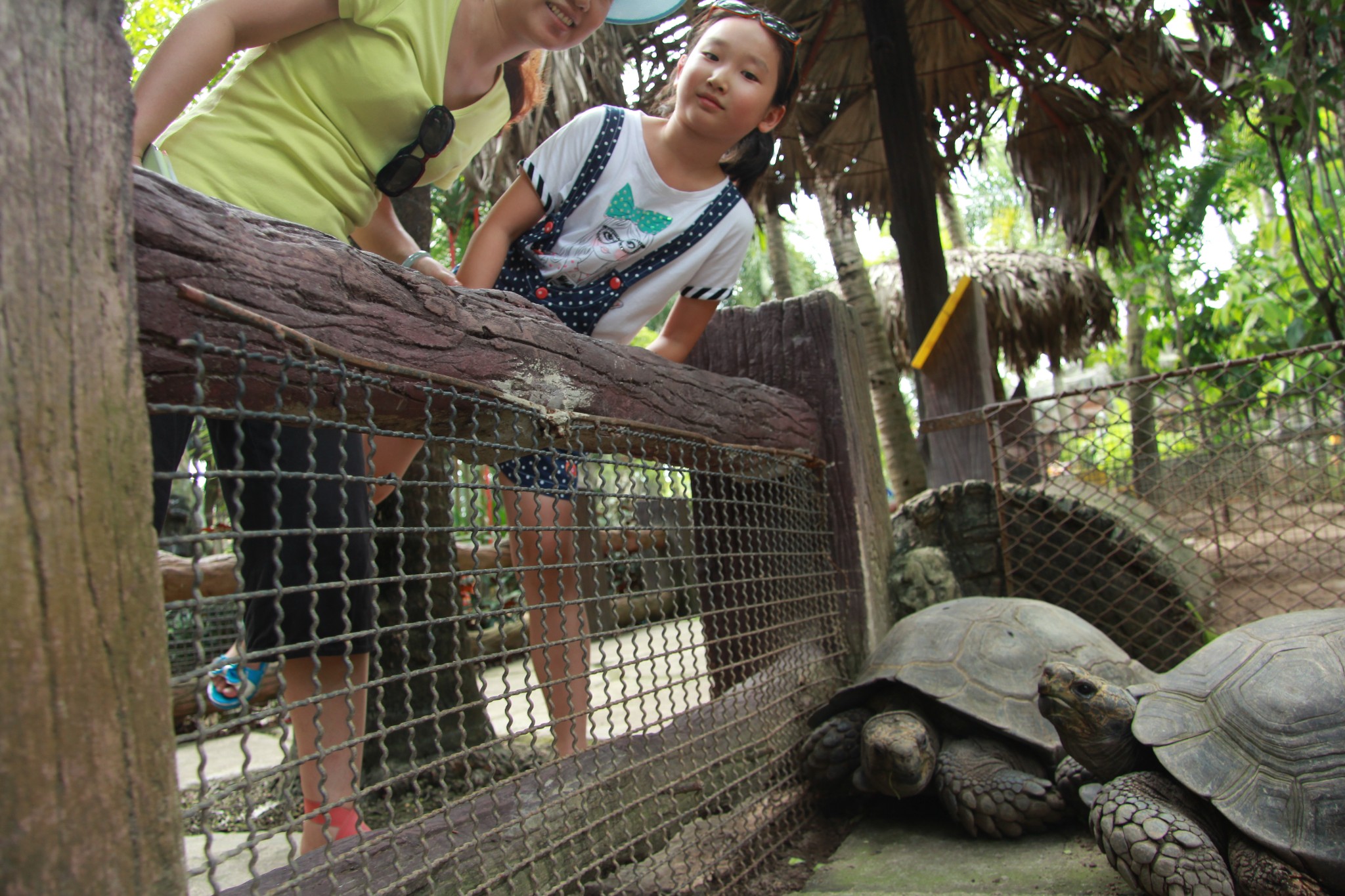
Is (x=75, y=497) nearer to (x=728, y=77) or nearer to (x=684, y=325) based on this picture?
(x=684, y=325)

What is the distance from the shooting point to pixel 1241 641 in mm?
1887

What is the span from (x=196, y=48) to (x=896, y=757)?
2.03 meters

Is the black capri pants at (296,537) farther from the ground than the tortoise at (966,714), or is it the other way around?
the black capri pants at (296,537)

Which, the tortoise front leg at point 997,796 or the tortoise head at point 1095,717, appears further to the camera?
the tortoise front leg at point 997,796

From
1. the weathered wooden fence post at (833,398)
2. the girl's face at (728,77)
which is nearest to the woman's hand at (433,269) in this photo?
the girl's face at (728,77)

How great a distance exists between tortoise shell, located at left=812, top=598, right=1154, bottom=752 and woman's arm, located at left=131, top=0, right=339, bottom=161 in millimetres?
2046

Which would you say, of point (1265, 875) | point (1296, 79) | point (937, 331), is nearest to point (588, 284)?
point (1265, 875)

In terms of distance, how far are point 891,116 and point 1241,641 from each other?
376cm

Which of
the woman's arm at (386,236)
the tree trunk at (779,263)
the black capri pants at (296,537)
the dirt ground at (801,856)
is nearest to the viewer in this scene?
the black capri pants at (296,537)

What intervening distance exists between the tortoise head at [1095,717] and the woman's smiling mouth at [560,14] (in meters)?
1.76

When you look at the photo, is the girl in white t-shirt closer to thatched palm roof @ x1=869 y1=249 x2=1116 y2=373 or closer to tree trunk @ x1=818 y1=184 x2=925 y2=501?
tree trunk @ x1=818 y1=184 x2=925 y2=501

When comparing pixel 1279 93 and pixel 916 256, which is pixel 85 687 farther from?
pixel 1279 93

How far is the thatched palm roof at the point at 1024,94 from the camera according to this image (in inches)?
203

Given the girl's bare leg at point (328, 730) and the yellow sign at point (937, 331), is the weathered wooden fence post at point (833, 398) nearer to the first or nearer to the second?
the yellow sign at point (937, 331)
